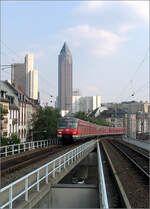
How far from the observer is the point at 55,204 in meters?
12.1

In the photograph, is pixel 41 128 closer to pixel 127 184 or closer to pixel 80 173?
pixel 80 173

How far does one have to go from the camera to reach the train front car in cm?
3378

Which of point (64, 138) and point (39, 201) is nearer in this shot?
point (39, 201)

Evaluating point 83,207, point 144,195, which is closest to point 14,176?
point 83,207

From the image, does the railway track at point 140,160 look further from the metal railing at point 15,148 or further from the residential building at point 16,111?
the residential building at point 16,111

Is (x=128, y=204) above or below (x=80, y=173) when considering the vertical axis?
above

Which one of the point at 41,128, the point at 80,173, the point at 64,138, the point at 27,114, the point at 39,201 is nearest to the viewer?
the point at 39,201

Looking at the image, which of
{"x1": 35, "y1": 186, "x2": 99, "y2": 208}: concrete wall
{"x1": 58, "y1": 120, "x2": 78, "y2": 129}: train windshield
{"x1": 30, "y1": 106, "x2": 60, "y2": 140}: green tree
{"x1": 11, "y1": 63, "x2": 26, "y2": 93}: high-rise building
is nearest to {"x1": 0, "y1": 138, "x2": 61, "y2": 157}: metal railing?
{"x1": 58, "y1": 120, "x2": 78, "y2": 129}: train windshield

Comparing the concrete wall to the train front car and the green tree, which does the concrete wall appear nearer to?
the train front car

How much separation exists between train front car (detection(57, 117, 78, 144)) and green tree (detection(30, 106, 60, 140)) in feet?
38.7

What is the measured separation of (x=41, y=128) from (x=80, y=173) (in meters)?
20.4

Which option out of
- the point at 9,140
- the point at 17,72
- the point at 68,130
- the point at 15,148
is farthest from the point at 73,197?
the point at 17,72

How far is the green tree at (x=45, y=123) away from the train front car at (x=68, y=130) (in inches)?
464

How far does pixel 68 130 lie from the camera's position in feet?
111
